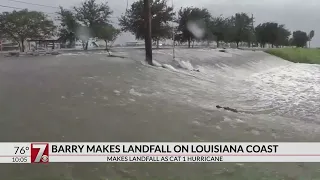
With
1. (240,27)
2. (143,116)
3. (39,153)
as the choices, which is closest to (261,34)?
(240,27)

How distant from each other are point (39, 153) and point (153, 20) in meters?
28.2

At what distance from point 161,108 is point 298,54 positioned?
30.9m

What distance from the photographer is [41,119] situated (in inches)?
237

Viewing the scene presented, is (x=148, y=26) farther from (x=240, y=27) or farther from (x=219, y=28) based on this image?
(x=240, y=27)

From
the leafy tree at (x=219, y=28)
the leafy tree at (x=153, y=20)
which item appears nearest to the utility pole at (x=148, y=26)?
the leafy tree at (x=153, y=20)

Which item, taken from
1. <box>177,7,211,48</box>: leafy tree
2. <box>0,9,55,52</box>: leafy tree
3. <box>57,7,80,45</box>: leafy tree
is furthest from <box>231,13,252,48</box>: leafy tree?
<box>0,9,55,52</box>: leafy tree

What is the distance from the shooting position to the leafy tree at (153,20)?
1204 inches

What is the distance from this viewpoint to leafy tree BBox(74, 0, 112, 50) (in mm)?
33812

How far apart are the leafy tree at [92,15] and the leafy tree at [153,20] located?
1.69 metres

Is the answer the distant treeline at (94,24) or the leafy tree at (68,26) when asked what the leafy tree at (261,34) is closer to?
the distant treeline at (94,24)

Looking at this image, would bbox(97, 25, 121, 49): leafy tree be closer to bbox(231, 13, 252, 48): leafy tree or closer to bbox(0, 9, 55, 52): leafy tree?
bbox(0, 9, 55, 52): leafy tree

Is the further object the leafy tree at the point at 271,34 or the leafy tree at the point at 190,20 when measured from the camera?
the leafy tree at the point at 271,34

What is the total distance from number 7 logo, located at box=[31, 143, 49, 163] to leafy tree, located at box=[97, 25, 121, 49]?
30.2 m

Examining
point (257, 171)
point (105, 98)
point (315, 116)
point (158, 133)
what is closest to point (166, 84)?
point (105, 98)
